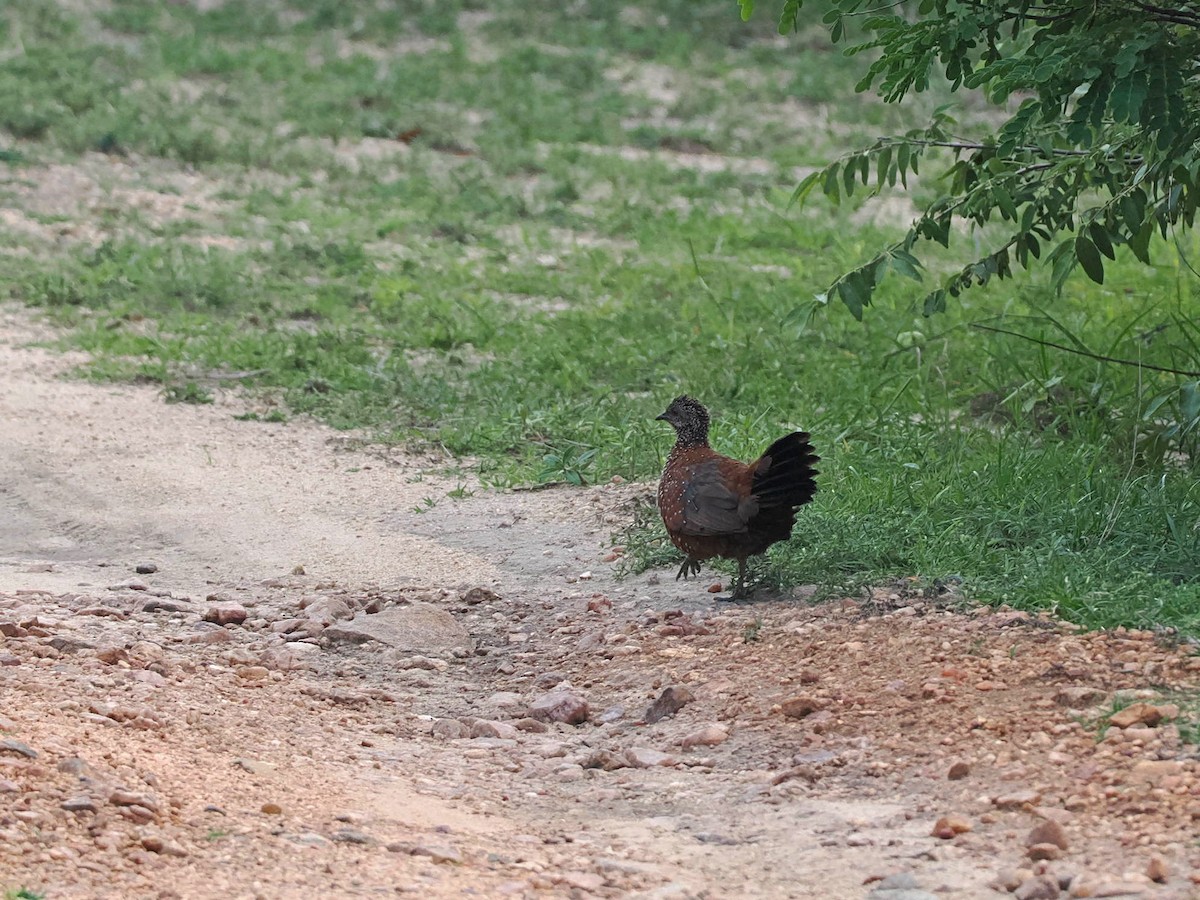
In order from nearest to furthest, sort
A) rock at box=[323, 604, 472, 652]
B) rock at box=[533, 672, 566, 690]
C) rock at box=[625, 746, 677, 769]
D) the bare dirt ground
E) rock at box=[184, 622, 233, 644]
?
the bare dirt ground < rock at box=[625, 746, 677, 769] < rock at box=[533, 672, 566, 690] < rock at box=[184, 622, 233, 644] < rock at box=[323, 604, 472, 652]

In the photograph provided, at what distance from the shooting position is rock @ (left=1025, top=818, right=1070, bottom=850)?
3.15m

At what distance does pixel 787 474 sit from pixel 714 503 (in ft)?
0.90

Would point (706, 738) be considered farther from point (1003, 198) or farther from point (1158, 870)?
point (1003, 198)

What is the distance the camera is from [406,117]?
13.9 meters

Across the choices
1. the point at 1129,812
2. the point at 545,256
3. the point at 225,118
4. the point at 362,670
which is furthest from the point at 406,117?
the point at 1129,812

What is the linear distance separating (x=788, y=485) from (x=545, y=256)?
20.6ft

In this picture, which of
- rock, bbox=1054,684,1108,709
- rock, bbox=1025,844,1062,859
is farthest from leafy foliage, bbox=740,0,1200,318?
rock, bbox=1025,844,1062,859

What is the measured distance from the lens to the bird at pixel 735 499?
15.6ft

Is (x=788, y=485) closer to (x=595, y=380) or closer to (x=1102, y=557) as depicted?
(x=1102, y=557)

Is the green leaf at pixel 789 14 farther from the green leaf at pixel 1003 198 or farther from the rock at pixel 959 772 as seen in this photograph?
the rock at pixel 959 772

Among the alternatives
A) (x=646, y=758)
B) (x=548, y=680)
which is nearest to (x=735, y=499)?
(x=548, y=680)

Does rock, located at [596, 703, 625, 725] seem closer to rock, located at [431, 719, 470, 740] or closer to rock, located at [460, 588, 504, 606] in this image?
rock, located at [431, 719, 470, 740]

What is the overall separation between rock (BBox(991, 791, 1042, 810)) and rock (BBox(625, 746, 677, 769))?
2.81ft

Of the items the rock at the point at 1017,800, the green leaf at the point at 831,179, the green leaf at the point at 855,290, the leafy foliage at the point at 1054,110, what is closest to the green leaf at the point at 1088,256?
the leafy foliage at the point at 1054,110
